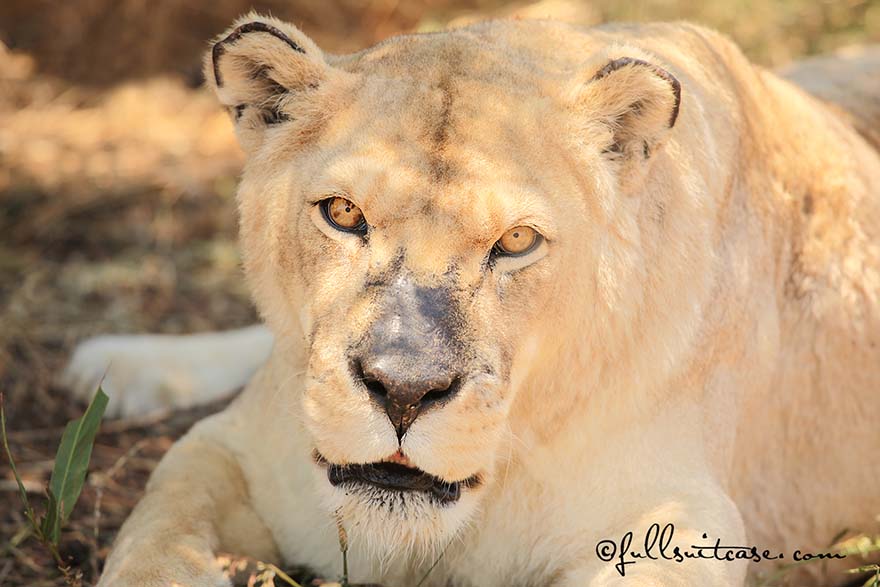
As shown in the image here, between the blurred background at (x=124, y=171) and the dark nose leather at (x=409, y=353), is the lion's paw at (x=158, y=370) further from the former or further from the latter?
the dark nose leather at (x=409, y=353)

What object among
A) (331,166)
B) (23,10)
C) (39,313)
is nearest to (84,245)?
(39,313)

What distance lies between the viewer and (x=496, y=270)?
3307mm

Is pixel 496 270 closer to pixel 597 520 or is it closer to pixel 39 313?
pixel 597 520

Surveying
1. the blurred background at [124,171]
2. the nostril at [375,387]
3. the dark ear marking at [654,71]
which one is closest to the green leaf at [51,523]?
the blurred background at [124,171]

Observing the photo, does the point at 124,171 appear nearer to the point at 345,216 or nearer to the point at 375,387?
the point at 345,216

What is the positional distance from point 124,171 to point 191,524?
16.7ft

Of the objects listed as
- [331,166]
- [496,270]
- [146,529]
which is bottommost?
[146,529]

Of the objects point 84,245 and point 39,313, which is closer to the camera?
point 39,313

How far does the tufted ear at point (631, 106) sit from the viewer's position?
3418 millimetres

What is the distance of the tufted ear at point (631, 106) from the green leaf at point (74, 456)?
1.82 meters

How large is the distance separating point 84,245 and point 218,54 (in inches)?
169

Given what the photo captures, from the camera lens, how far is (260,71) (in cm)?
376

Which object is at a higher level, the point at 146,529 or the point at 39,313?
the point at 39,313

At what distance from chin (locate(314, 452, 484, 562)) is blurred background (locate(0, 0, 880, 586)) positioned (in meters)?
1.60
